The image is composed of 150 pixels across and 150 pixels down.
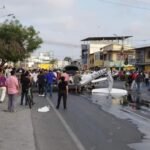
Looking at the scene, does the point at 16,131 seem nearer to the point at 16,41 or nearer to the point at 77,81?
the point at 77,81

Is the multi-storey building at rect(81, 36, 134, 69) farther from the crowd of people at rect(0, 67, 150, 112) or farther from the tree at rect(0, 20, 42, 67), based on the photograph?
the crowd of people at rect(0, 67, 150, 112)

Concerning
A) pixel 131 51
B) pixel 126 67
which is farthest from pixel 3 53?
pixel 131 51

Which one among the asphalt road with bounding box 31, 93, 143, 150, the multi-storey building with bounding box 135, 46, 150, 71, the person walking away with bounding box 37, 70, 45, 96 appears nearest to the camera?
the asphalt road with bounding box 31, 93, 143, 150

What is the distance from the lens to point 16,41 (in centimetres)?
8669

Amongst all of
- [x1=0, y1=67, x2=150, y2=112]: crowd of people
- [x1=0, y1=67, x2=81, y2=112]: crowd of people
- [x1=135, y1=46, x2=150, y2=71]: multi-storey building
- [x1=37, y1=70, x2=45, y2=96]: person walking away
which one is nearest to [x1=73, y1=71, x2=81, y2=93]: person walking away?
[x1=0, y1=67, x2=150, y2=112]: crowd of people

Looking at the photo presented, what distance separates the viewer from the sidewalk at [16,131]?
512 inches

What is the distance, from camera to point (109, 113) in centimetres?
2308

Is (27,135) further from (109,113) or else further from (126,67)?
(126,67)

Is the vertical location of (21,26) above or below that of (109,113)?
above

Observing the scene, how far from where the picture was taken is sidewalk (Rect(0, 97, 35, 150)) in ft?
42.7

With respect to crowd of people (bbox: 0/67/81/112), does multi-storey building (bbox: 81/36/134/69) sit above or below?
above

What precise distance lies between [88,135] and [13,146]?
9.78ft

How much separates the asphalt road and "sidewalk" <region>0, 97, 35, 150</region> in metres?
0.21

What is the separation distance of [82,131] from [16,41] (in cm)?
7147
